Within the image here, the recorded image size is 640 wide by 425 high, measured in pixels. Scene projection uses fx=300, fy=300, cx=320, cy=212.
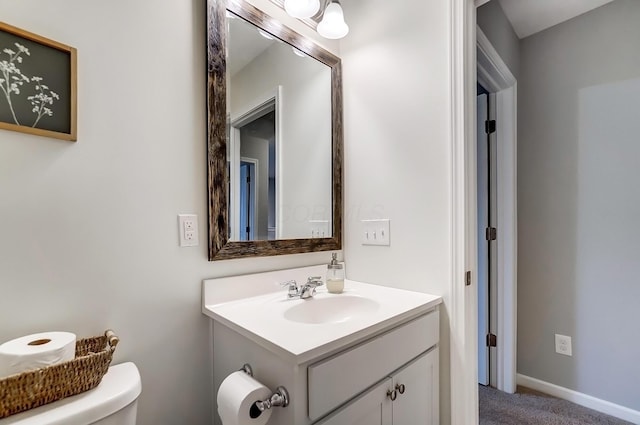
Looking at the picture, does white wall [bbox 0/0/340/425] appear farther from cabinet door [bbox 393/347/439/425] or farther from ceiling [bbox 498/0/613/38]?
ceiling [bbox 498/0/613/38]

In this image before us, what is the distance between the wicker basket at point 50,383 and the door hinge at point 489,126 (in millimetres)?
2388

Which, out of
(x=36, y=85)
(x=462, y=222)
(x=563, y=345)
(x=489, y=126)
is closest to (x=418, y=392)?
(x=462, y=222)

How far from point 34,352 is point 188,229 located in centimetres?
52

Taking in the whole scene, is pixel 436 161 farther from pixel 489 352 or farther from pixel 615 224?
pixel 489 352

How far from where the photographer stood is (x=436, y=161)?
1.28m

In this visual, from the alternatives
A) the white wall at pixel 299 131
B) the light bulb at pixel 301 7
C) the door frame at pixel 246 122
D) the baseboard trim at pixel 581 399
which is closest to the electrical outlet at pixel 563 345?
the baseboard trim at pixel 581 399

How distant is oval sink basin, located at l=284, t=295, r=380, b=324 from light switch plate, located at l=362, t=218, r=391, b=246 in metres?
0.31

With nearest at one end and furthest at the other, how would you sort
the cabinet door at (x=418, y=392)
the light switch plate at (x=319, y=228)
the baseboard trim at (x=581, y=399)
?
the cabinet door at (x=418, y=392) → the light switch plate at (x=319, y=228) → the baseboard trim at (x=581, y=399)

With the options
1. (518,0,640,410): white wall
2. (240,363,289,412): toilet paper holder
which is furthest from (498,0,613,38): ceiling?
(240,363,289,412): toilet paper holder

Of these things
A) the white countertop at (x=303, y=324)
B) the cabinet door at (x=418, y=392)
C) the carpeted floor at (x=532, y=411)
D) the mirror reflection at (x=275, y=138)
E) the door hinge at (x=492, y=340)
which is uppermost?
the mirror reflection at (x=275, y=138)

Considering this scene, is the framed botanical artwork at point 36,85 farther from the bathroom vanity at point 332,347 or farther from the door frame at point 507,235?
the door frame at point 507,235

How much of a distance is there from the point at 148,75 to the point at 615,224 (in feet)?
8.12

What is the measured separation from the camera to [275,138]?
1422mm

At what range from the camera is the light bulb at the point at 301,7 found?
1314 mm
